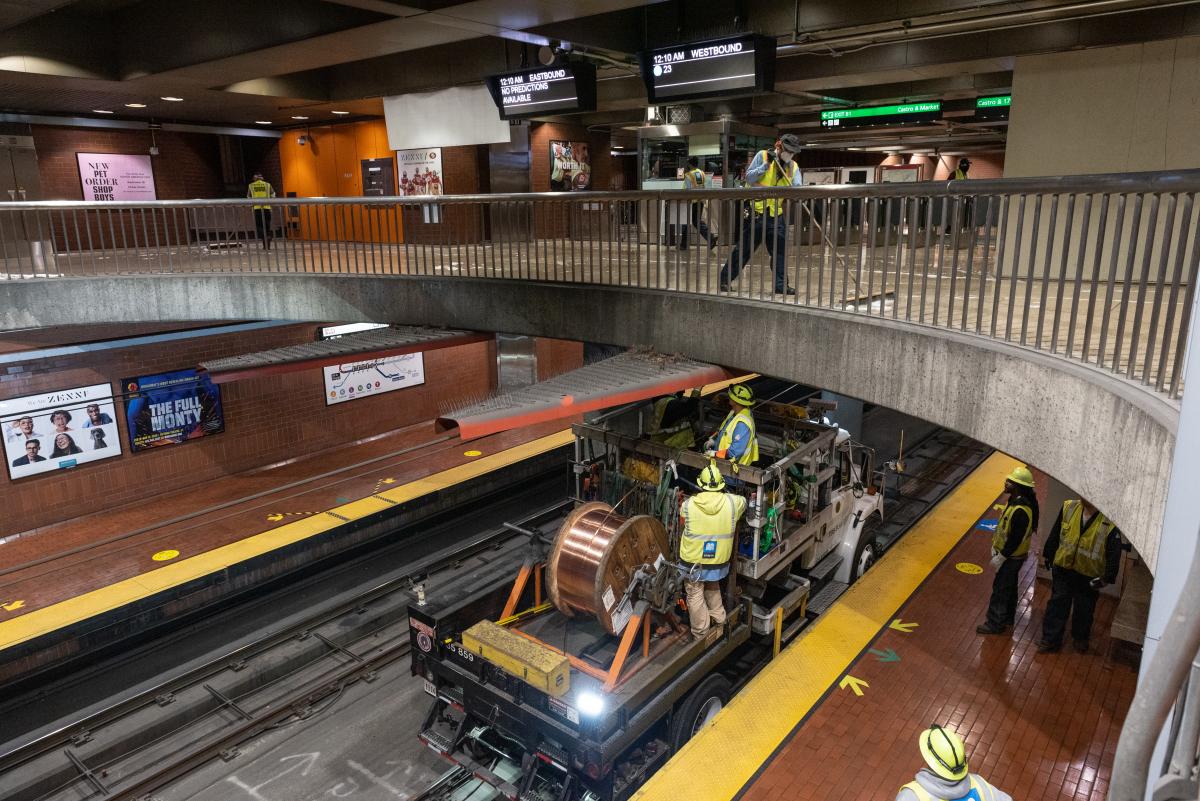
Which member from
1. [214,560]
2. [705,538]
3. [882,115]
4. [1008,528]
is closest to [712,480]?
[705,538]

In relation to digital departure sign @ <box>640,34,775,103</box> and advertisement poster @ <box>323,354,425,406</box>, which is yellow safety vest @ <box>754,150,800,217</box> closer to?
digital departure sign @ <box>640,34,775,103</box>

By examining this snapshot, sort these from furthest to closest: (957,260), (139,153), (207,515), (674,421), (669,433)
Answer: (139,153), (207,515), (674,421), (669,433), (957,260)

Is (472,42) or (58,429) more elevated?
(472,42)

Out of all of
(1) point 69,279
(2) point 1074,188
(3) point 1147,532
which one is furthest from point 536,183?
(3) point 1147,532

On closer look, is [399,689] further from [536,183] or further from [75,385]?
[536,183]

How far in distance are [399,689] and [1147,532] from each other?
8.11 metres

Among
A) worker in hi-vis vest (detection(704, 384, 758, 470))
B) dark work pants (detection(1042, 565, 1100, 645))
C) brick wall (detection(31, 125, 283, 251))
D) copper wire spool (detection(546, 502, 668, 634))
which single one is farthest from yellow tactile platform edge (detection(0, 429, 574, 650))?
dark work pants (detection(1042, 565, 1100, 645))

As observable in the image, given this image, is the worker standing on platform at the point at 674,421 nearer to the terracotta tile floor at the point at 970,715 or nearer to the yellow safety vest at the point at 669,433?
the yellow safety vest at the point at 669,433

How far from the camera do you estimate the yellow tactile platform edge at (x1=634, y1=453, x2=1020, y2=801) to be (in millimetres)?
6527

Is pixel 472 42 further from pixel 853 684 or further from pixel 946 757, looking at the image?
pixel 946 757

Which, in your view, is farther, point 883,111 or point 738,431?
point 883,111

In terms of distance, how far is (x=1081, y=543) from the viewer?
313 inches

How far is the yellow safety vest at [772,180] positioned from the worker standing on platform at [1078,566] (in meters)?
4.22

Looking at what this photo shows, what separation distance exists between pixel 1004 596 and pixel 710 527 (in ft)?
12.8
